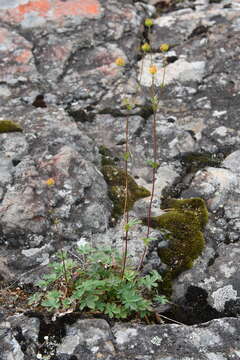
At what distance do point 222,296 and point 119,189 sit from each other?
3.57 ft

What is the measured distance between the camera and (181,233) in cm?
300

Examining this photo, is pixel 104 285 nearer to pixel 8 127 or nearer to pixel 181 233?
pixel 181 233

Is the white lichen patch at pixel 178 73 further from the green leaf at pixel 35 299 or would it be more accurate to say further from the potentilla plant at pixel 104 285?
the green leaf at pixel 35 299

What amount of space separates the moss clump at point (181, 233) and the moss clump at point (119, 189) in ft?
0.78

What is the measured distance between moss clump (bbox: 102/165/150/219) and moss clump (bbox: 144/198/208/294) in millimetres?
238

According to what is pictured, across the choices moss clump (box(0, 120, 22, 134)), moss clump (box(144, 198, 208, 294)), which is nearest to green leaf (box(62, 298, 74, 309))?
moss clump (box(144, 198, 208, 294))

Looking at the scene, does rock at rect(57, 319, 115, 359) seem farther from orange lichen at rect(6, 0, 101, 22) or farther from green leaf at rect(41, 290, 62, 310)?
orange lichen at rect(6, 0, 101, 22)

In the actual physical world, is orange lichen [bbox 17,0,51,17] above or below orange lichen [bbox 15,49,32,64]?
above

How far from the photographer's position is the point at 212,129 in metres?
3.80

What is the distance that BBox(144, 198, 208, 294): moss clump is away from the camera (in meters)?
2.85

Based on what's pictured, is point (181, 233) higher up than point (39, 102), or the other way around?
point (39, 102)

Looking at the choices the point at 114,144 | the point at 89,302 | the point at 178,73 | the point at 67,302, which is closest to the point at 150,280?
the point at 89,302

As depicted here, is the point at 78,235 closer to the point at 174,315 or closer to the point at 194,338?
the point at 174,315

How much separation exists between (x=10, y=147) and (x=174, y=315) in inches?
69.4
